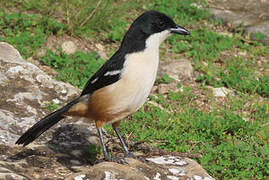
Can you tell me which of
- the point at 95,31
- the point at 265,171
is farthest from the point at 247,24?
the point at 265,171

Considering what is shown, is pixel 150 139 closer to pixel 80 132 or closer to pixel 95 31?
pixel 80 132

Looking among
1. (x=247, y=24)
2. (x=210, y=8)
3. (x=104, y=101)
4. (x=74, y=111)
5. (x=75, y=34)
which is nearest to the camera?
(x=104, y=101)

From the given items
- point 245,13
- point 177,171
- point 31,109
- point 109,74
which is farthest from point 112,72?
point 245,13

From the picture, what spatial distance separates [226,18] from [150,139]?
514cm

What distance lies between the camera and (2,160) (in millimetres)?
3951

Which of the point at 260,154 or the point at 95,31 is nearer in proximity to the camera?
the point at 260,154

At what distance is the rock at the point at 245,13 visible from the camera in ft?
30.1

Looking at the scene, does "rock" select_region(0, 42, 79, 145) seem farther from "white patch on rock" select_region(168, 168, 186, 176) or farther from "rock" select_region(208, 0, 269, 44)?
"rock" select_region(208, 0, 269, 44)

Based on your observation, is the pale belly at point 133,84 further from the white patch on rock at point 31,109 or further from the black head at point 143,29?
the white patch on rock at point 31,109

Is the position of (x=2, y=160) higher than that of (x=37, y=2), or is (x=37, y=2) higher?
(x=37, y=2)

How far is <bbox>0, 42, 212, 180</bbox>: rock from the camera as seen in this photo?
370 centimetres

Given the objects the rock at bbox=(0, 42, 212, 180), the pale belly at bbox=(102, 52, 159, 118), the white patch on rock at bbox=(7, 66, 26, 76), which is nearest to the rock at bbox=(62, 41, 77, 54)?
the rock at bbox=(0, 42, 212, 180)

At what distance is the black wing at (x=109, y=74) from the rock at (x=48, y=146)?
702 mm

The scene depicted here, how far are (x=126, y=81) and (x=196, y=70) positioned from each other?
3894 millimetres
